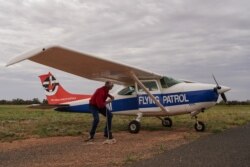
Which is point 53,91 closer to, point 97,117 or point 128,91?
point 128,91

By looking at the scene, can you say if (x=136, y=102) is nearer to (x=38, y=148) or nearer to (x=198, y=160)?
(x=38, y=148)


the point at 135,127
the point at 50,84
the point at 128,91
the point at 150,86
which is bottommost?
the point at 135,127

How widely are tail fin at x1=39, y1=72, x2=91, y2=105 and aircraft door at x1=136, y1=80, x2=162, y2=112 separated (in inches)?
180

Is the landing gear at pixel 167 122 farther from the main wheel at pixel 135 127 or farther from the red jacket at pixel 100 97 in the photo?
the red jacket at pixel 100 97

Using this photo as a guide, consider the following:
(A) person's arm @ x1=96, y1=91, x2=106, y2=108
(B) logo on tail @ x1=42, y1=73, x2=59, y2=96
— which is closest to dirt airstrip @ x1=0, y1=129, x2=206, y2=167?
(A) person's arm @ x1=96, y1=91, x2=106, y2=108

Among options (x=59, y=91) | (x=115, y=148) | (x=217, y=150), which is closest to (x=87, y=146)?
(x=115, y=148)

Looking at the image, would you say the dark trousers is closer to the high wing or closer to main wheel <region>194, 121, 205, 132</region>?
the high wing

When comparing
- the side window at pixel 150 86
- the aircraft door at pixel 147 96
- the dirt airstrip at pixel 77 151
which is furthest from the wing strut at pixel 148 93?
the dirt airstrip at pixel 77 151

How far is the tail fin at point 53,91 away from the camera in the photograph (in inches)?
763

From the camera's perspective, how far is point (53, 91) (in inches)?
797

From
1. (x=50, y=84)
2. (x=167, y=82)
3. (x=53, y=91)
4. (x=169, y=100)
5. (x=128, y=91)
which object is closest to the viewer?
(x=169, y=100)

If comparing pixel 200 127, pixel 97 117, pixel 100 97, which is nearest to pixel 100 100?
pixel 100 97

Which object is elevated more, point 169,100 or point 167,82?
point 167,82

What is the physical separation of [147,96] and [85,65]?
2.87 meters
